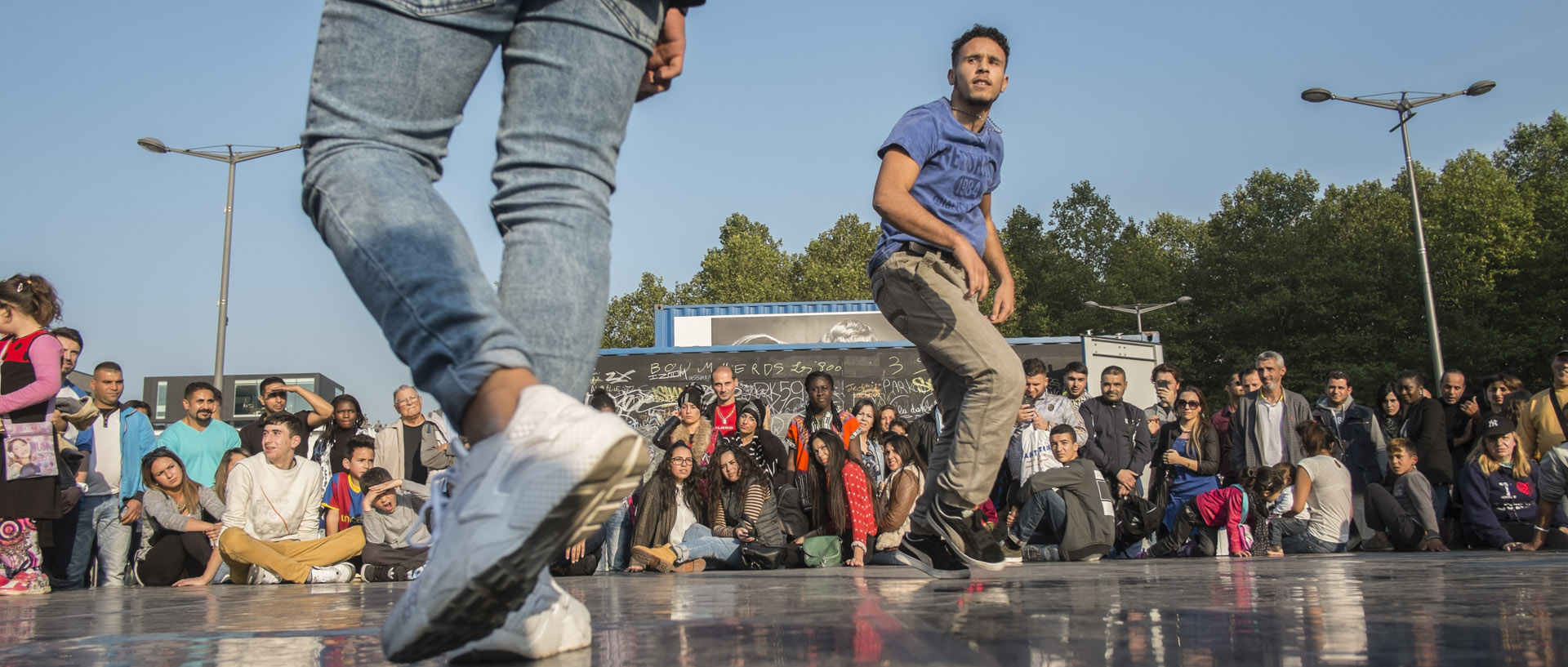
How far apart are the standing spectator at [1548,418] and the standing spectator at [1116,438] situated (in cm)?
289

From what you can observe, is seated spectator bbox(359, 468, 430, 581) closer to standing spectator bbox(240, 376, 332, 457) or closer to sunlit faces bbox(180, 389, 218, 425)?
standing spectator bbox(240, 376, 332, 457)

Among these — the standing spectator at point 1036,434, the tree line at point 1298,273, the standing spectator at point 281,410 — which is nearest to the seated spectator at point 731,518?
the standing spectator at point 1036,434

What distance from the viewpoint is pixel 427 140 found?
1.79 meters

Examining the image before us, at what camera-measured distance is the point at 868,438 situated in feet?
32.7

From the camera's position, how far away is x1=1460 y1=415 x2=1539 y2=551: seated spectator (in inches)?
334

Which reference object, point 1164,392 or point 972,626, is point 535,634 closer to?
point 972,626

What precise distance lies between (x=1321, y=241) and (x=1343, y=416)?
39816 millimetres

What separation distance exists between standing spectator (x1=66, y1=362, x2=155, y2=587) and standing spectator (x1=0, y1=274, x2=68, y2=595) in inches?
68.7

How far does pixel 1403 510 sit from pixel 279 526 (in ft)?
28.4

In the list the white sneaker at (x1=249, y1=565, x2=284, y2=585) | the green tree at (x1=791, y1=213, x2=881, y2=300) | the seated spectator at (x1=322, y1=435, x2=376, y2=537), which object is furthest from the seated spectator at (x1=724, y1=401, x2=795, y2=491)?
the green tree at (x1=791, y1=213, x2=881, y2=300)

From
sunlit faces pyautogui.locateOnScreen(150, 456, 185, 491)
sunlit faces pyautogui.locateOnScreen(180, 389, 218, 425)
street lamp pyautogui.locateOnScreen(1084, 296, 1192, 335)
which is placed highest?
street lamp pyautogui.locateOnScreen(1084, 296, 1192, 335)

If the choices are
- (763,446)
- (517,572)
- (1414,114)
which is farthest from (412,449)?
(1414,114)

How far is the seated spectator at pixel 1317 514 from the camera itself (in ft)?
28.5

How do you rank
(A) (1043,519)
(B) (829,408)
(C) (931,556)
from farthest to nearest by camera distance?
(B) (829,408), (A) (1043,519), (C) (931,556)
